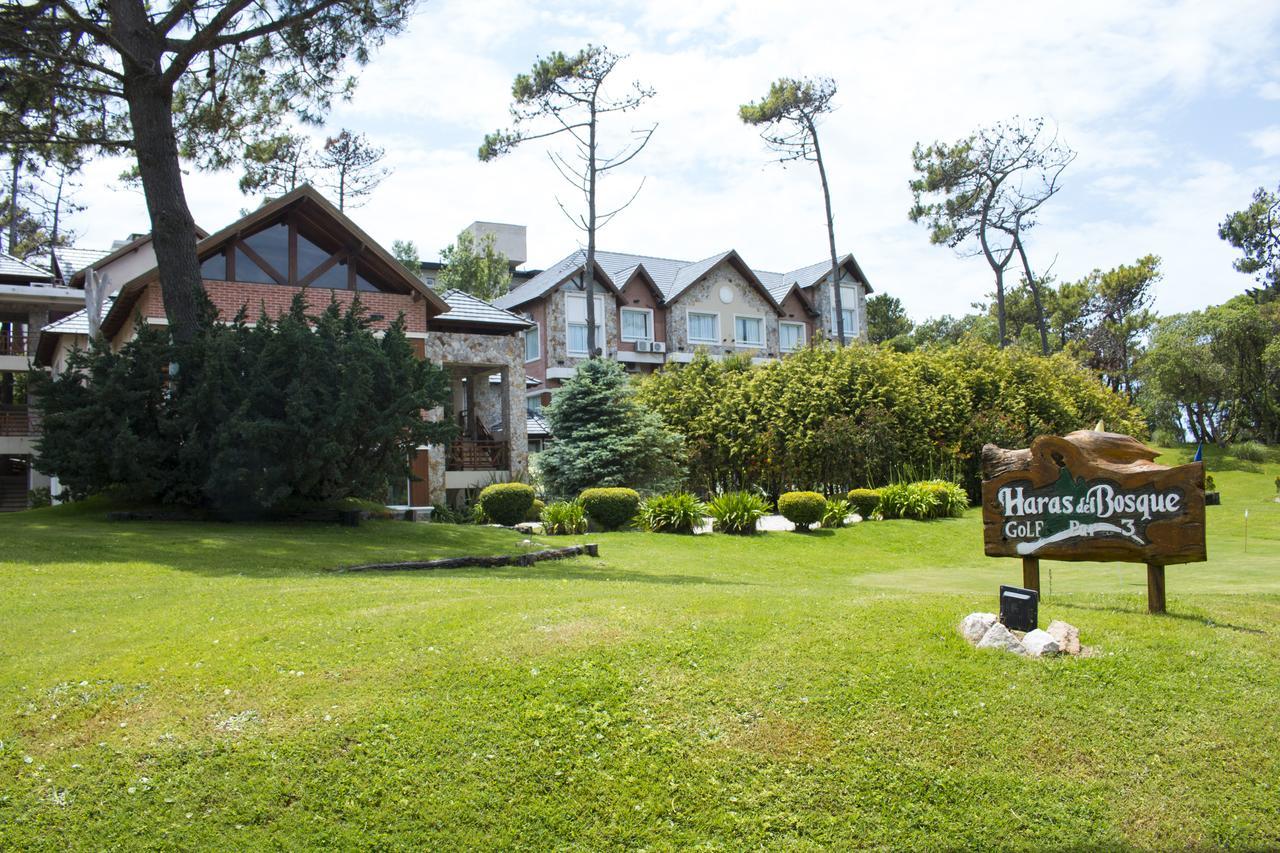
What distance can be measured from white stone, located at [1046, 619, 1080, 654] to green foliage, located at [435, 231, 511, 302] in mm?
38841

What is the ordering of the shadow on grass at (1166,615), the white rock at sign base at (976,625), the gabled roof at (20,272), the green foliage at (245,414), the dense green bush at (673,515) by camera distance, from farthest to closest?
1. the gabled roof at (20,272)
2. the dense green bush at (673,515)
3. the green foliage at (245,414)
4. the shadow on grass at (1166,615)
5. the white rock at sign base at (976,625)

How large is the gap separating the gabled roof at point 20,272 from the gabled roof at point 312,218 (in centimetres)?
743

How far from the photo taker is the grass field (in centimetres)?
544

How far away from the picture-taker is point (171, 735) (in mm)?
5988

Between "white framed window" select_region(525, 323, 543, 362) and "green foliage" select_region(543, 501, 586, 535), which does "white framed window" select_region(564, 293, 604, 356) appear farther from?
"green foliage" select_region(543, 501, 586, 535)

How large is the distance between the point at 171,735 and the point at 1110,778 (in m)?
5.56

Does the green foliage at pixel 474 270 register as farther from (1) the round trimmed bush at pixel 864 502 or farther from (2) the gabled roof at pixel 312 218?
(1) the round trimmed bush at pixel 864 502

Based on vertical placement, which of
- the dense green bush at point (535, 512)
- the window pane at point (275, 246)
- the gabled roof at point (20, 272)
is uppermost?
the gabled roof at point (20, 272)

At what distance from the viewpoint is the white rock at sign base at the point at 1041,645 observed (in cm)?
729

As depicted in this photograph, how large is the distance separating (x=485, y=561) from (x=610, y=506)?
7.54 m

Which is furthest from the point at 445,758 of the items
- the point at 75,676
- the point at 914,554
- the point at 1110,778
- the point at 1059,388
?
the point at 1059,388

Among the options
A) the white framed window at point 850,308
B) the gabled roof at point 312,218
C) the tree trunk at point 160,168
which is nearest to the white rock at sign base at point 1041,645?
the tree trunk at point 160,168

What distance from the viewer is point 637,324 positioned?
43.1 metres

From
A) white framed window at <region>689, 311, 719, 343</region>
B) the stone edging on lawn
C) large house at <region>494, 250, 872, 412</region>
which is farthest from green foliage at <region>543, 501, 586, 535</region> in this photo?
white framed window at <region>689, 311, 719, 343</region>
